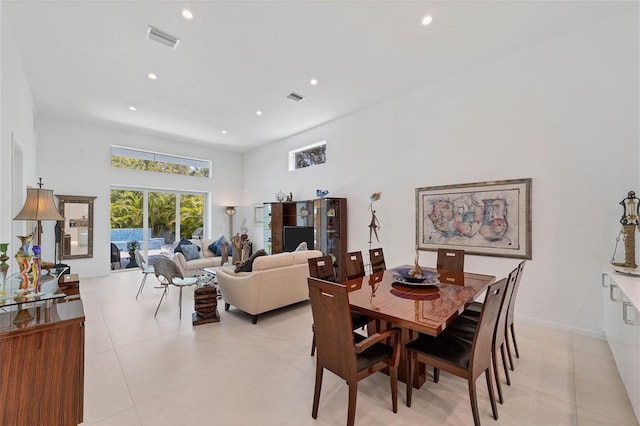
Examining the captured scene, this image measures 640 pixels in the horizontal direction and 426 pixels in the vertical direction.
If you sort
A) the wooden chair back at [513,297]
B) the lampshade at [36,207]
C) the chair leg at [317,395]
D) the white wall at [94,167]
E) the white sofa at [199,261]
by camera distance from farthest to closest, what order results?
the white wall at [94,167], the white sofa at [199,261], the lampshade at [36,207], the wooden chair back at [513,297], the chair leg at [317,395]

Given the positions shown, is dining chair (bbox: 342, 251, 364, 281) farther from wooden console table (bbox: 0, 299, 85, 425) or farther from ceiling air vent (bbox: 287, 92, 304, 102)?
ceiling air vent (bbox: 287, 92, 304, 102)

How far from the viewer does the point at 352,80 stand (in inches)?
173

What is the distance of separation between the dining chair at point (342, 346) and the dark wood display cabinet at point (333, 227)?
12.2 ft

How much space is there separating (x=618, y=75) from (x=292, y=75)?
13.0 feet

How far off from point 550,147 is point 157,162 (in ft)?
27.6

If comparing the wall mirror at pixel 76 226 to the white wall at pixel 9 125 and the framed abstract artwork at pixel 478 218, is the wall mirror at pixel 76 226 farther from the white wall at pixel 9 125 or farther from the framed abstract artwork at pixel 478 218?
the framed abstract artwork at pixel 478 218

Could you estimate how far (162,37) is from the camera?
332cm

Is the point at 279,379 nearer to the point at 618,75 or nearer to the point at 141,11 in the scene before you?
the point at 141,11

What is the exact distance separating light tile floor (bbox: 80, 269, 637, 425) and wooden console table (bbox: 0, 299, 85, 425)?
0.42m

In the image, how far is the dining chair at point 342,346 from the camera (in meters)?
1.77

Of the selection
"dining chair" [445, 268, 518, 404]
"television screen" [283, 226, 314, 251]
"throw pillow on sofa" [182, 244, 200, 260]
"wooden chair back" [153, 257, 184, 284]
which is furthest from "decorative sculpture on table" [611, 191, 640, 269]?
"throw pillow on sofa" [182, 244, 200, 260]

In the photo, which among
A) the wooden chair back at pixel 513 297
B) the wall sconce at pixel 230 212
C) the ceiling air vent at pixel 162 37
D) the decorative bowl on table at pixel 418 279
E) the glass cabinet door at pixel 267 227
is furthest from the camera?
the wall sconce at pixel 230 212

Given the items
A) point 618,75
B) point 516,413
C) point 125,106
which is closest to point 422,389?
point 516,413

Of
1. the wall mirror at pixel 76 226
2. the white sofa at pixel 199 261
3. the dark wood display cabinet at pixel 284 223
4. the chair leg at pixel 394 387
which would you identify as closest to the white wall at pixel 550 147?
the dark wood display cabinet at pixel 284 223
